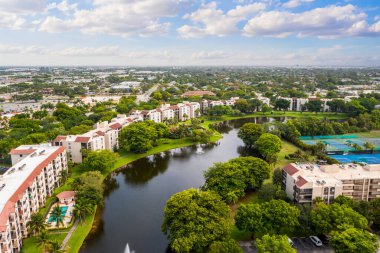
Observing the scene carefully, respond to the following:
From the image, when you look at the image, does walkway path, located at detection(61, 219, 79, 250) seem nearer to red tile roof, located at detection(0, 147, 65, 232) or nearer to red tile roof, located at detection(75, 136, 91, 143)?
red tile roof, located at detection(0, 147, 65, 232)

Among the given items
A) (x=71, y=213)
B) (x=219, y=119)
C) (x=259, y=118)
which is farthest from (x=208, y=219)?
(x=259, y=118)

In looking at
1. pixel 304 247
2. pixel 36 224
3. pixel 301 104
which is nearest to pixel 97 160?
pixel 36 224

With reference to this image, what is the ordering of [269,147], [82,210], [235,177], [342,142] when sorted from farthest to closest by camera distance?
[342,142], [269,147], [235,177], [82,210]

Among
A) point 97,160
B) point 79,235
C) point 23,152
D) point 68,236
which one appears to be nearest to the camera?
point 68,236

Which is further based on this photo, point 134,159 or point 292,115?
point 292,115

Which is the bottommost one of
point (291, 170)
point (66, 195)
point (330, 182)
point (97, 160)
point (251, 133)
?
point (66, 195)

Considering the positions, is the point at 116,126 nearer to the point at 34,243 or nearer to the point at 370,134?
the point at 34,243

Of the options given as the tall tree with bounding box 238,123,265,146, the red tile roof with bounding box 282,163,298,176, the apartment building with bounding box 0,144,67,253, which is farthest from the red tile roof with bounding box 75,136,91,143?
the red tile roof with bounding box 282,163,298,176
